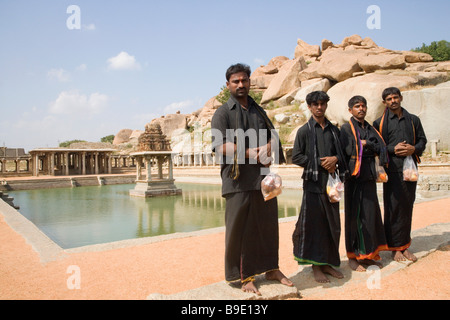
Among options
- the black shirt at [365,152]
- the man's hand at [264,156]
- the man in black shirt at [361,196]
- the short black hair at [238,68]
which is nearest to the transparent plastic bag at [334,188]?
the man in black shirt at [361,196]

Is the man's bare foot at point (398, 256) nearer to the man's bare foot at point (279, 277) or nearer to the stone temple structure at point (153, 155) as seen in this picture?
the man's bare foot at point (279, 277)

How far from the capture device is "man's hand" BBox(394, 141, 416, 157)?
3512mm

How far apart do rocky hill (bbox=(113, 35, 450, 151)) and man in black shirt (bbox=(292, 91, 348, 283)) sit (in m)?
19.8

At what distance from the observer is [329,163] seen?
303 centimetres

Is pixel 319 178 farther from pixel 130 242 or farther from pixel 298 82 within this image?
pixel 298 82

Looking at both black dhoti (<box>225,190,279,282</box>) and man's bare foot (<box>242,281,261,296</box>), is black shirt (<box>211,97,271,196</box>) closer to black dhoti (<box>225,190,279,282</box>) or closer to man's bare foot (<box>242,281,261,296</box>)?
black dhoti (<box>225,190,279,282</box>)

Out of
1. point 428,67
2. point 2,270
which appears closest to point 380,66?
point 428,67

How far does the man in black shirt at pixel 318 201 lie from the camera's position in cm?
304

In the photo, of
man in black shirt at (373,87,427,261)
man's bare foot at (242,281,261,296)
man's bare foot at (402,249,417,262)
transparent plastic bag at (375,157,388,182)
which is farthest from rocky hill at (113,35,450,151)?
man's bare foot at (242,281,261,296)

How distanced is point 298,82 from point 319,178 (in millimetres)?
35174

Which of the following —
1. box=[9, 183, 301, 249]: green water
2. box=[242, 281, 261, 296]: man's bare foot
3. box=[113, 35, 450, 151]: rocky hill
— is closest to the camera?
box=[242, 281, 261, 296]: man's bare foot

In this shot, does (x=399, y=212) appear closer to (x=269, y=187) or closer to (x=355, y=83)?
(x=269, y=187)

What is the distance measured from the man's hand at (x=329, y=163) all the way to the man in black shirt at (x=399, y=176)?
0.96 m

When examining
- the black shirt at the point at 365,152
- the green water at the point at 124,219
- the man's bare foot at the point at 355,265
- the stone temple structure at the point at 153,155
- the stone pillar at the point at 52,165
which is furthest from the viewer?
the stone pillar at the point at 52,165
